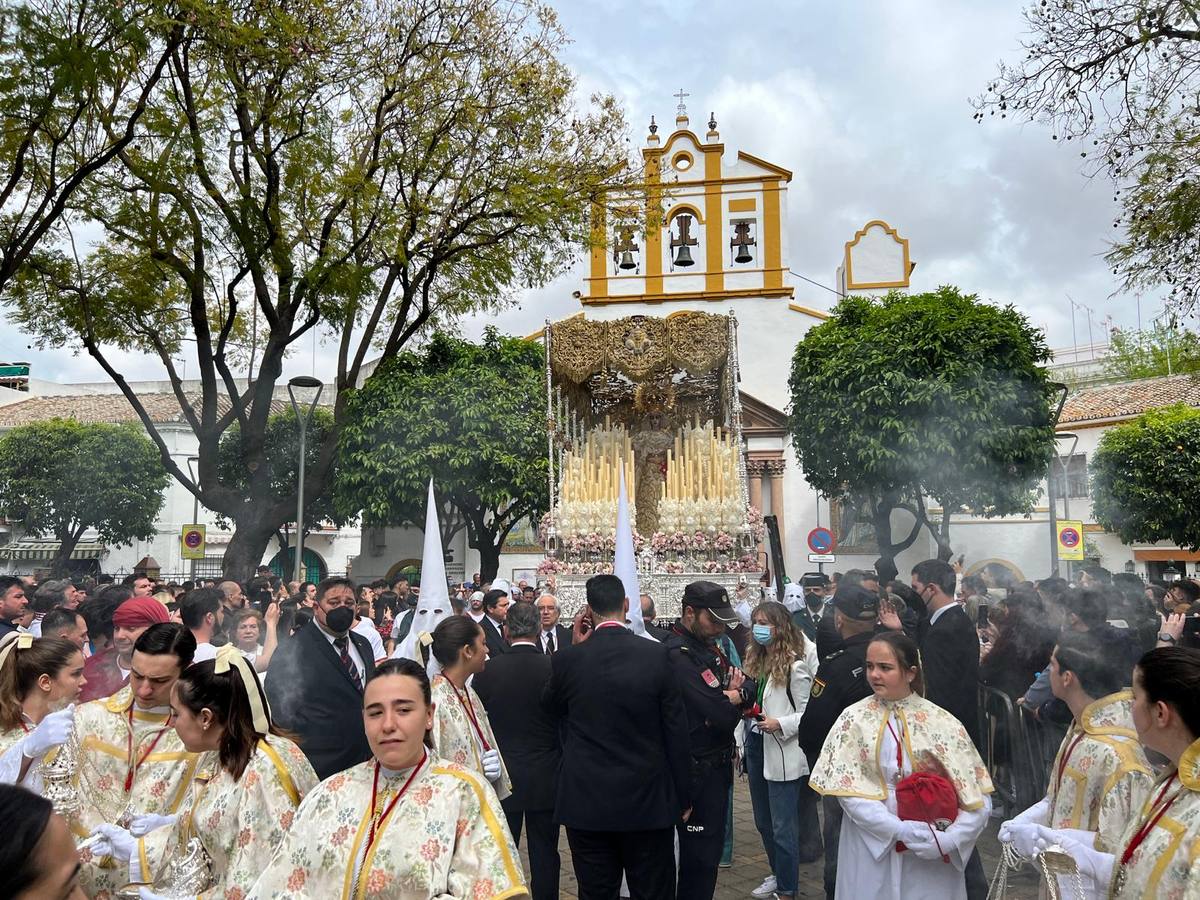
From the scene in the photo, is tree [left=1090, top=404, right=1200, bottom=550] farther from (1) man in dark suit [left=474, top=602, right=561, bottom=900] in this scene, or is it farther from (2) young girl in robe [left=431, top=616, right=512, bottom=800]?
(2) young girl in robe [left=431, top=616, right=512, bottom=800]

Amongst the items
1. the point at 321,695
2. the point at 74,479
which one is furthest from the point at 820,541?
the point at 74,479

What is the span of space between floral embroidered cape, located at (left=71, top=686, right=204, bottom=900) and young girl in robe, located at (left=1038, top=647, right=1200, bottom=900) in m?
2.90

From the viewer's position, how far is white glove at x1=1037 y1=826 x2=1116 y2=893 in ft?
9.35

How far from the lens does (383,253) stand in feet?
57.2

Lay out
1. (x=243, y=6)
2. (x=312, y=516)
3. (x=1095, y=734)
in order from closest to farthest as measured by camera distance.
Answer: (x=1095, y=734) → (x=243, y=6) → (x=312, y=516)

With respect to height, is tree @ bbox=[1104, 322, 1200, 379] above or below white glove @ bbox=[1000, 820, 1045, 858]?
above

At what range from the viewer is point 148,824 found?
9.95ft

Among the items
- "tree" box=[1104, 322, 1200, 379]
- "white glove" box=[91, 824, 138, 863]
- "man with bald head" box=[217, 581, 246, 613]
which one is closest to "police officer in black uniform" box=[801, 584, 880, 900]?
"white glove" box=[91, 824, 138, 863]

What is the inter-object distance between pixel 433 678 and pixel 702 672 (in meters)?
1.35

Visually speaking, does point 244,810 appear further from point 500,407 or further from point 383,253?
point 500,407

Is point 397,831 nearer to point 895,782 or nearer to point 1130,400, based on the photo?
point 895,782

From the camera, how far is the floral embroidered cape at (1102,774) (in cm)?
316

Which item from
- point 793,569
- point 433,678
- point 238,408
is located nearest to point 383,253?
point 238,408

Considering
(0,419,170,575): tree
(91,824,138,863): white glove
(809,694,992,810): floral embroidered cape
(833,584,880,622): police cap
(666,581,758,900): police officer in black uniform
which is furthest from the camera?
(0,419,170,575): tree
